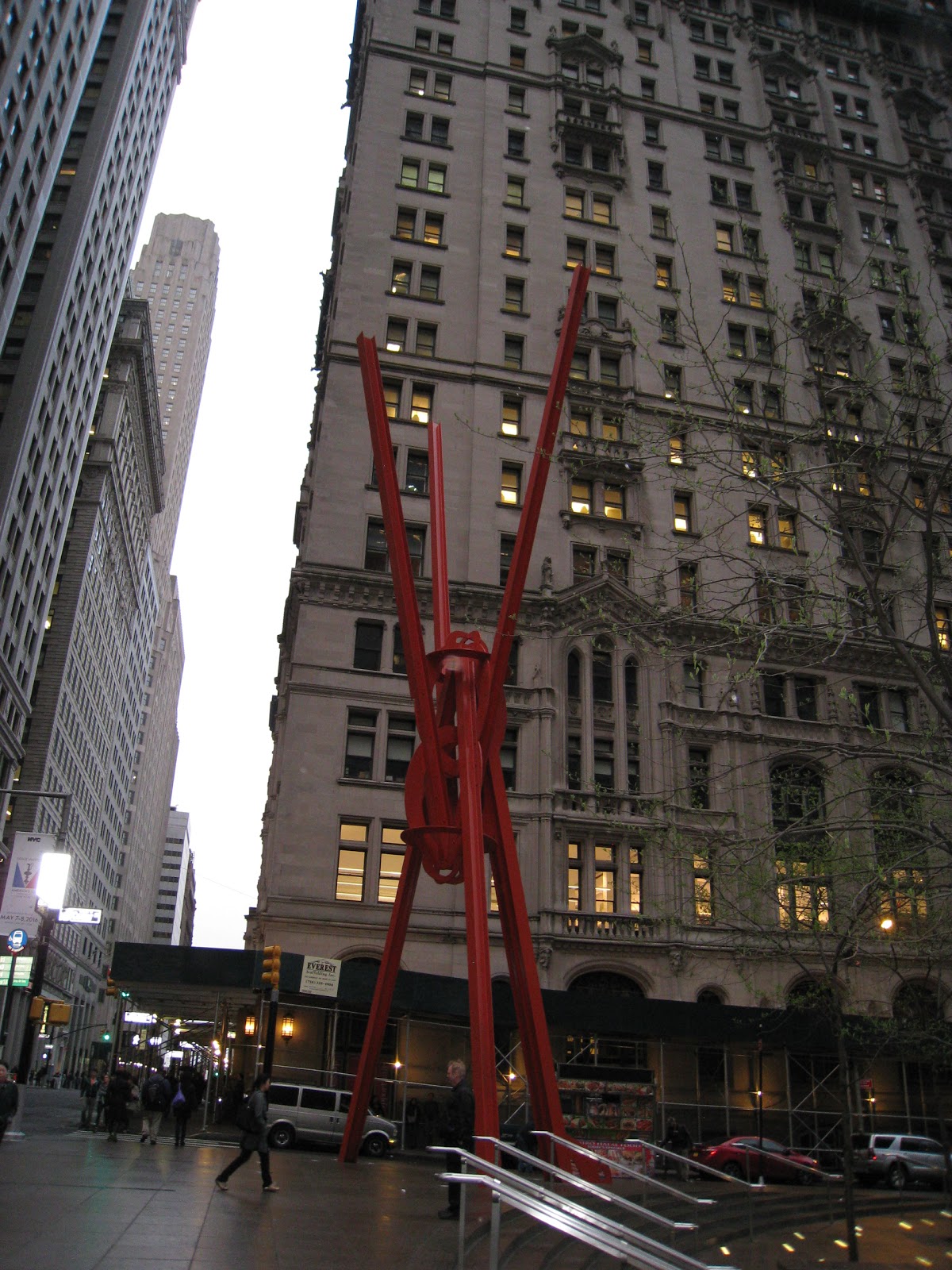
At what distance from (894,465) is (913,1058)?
2909 centimetres

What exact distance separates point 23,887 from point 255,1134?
42.5ft

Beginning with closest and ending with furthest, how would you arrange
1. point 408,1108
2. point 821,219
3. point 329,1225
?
point 329,1225
point 408,1108
point 821,219

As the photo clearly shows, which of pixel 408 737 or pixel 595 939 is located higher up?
pixel 408 737

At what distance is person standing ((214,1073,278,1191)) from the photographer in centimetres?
1597

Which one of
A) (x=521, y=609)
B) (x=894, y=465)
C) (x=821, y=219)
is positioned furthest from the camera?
(x=821, y=219)

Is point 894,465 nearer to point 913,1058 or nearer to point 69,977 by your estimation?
point 913,1058

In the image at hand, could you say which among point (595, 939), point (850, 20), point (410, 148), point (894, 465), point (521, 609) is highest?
point (850, 20)

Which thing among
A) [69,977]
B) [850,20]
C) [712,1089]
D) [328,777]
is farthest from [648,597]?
[69,977]

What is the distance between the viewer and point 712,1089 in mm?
39469

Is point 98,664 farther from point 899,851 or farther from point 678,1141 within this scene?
point 899,851

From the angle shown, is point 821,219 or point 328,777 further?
point 821,219

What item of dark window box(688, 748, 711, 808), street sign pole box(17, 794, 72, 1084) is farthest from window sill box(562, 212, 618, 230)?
street sign pole box(17, 794, 72, 1084)

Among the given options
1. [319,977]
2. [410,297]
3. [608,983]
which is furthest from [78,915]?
[410,297]

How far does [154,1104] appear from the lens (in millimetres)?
26203
